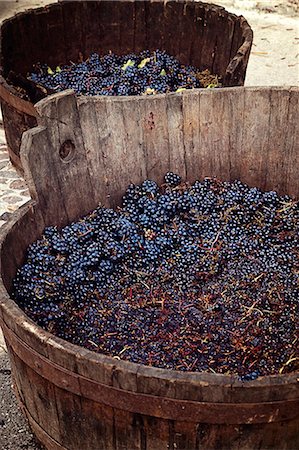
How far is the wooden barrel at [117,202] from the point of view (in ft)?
Answer: 6.30

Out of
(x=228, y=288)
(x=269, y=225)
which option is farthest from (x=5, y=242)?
(x=269, y=225)

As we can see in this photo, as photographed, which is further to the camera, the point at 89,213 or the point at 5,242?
the point at 89,213

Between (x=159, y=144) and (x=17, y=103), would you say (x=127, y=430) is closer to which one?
(x=159, y=144)

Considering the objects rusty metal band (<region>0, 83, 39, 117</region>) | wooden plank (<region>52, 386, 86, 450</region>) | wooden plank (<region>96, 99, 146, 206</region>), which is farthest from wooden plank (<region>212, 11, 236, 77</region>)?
wooden plank (<region>52, 386, 86, 450</region>)

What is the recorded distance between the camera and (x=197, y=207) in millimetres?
3105

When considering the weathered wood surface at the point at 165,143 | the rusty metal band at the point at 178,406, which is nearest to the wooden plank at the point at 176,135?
the weathered wood surface at the point at 165,143

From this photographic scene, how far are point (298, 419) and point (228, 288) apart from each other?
89cm

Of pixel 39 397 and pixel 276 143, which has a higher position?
pixel 276 143

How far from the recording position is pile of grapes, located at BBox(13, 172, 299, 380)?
249cm

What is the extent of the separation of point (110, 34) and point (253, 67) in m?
1.93

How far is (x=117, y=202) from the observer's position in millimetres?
3248

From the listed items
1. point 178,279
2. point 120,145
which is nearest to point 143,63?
point 120,145

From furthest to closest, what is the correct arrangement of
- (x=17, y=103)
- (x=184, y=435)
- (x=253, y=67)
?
(x=253, y=67) < (x=17, y=103) < (x=184, y=435)

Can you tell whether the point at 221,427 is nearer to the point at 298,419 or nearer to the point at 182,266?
the point at 298,419
